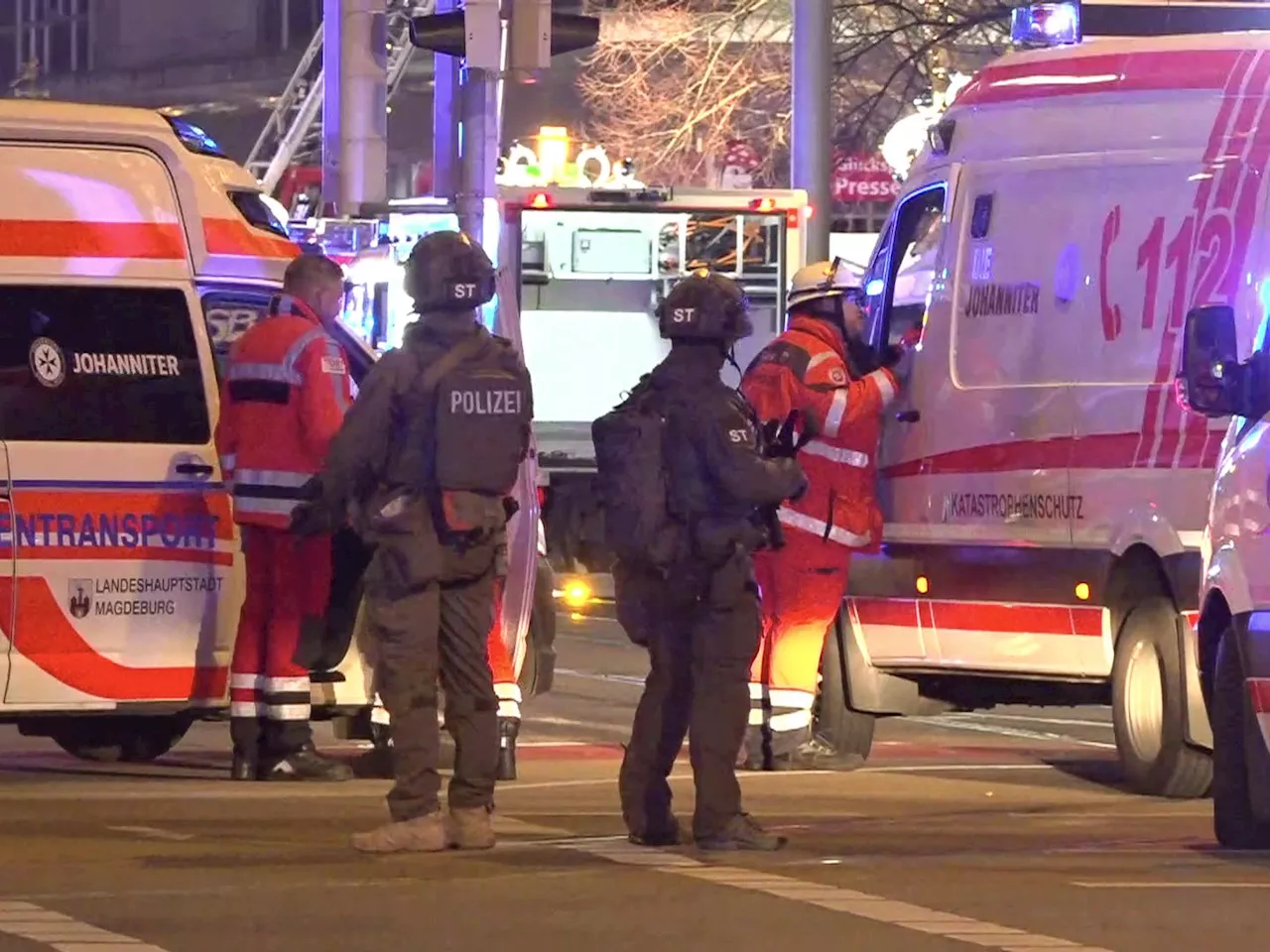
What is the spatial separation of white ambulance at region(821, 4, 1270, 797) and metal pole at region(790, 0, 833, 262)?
24.9ft

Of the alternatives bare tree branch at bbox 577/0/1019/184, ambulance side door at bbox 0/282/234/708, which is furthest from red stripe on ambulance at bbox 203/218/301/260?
bare tree branch at bbox 577/0/1019/184

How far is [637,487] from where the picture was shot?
8.79m

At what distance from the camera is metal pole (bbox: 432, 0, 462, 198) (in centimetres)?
1526

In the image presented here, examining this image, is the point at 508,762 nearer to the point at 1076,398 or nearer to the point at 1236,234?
the point at 1076,398

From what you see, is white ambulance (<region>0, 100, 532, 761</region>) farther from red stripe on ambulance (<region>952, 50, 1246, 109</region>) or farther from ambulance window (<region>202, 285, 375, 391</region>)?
red stripe on ambulance (<region>952, 50, 1246, 109</region>)

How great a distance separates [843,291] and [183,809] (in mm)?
3412

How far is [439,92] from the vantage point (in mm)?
17156

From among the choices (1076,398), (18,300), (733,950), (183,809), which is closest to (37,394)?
(18,300)

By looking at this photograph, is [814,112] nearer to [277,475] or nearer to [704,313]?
[277,475]

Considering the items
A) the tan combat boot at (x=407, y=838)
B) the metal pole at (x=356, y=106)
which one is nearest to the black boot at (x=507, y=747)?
the tan combat boot at (x=407, y=838)

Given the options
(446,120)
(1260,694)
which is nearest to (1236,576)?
(1260,694)

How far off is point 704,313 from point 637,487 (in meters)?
0.55

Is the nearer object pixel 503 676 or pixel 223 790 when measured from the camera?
pixel 223 790

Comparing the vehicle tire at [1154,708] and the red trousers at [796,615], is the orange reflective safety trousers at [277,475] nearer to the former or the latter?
the red trousers at [796,615]
